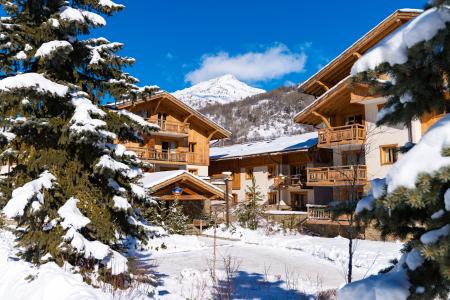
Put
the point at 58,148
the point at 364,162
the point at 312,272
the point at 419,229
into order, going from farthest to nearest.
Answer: the point at 364,162 → the point at 312,272 → the point at 58,148 → the point at 419,229

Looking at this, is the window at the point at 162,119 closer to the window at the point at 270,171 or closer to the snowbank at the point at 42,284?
the window at the point at 270,171

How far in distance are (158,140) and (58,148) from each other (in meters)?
27.4

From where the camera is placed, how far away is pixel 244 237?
74.0ft

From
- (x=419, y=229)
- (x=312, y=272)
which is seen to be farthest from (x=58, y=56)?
(x=312, y=272)

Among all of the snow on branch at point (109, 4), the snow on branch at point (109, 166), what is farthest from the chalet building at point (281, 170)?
the snow on branch at point (109, 166)

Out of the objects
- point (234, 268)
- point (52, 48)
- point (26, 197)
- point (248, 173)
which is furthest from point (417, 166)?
point (248, 173)

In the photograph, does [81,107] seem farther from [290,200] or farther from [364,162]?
[290,200]

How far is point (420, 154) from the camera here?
9.64 ft

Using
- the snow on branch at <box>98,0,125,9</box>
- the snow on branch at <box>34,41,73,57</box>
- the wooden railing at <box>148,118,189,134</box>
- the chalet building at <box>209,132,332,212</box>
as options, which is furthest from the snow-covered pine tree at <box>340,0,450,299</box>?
the wooden railing at <box>148,118,189,134</box>

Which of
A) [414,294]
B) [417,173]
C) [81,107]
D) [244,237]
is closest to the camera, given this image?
[417,173]

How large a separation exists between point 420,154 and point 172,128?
33051 millimetres

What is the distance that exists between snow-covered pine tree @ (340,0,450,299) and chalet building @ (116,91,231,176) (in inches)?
1194

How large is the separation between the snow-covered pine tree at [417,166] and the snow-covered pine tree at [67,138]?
5.72 m

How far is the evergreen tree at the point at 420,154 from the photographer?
9.27ft
